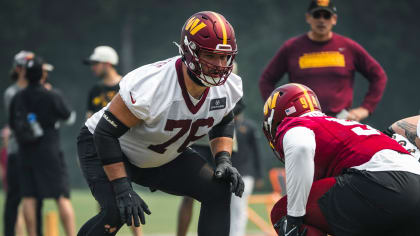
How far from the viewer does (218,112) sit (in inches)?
178

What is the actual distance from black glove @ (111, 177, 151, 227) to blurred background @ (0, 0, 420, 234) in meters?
20.1

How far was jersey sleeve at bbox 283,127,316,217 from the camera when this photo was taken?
380 cm

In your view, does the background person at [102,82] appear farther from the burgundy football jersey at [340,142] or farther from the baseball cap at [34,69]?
the burgundy football jersey at [340,142]

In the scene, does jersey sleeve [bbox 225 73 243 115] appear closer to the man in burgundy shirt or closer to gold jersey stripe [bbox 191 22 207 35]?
gold jersey stripe [bbox 191 22 207 35]

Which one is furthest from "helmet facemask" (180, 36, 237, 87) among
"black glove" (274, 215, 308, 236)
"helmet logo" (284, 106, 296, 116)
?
"black glove" (274, 215, 308, 236)

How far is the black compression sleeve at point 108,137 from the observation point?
13.9 feet

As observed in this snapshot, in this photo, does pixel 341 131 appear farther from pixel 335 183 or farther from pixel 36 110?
pixel 36 110

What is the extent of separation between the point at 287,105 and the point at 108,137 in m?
1.02

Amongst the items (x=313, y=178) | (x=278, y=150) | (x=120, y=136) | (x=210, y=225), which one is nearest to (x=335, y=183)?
(x=313, y=178)

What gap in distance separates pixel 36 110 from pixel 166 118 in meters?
3.45

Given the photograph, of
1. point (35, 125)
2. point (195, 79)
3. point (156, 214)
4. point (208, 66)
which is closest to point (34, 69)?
point (35, 125)

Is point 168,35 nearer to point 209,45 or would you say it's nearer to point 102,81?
point 102,81

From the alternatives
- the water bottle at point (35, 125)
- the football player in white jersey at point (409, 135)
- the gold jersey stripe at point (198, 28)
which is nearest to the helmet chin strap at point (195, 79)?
the gold jersey stripe at point (198, 28)

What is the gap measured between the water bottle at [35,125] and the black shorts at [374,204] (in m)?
4.05
